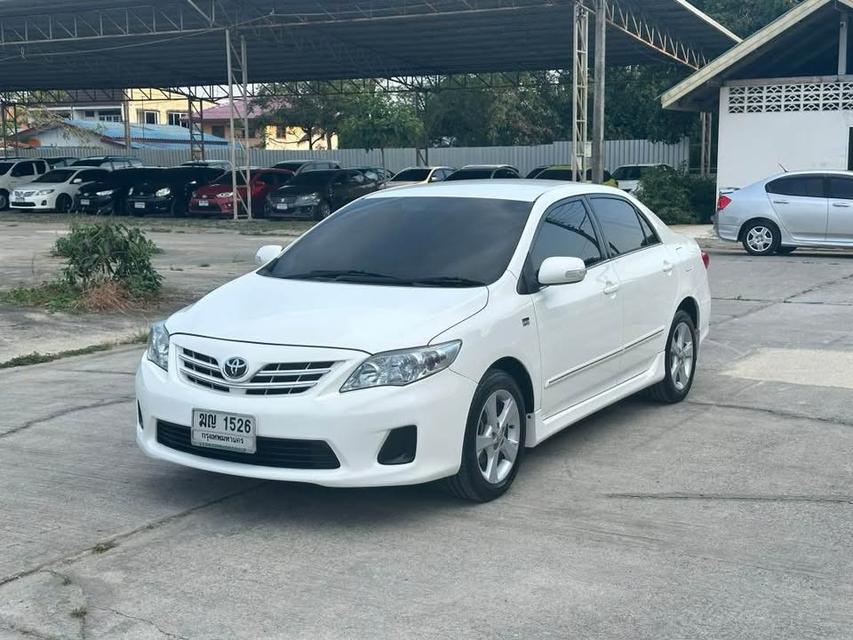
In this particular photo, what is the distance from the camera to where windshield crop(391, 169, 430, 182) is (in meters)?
32.4

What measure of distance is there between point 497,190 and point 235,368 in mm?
2368

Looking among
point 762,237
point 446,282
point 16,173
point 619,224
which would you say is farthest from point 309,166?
point 446,282

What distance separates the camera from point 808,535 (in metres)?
5.28

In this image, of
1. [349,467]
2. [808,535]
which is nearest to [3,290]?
[349,467]

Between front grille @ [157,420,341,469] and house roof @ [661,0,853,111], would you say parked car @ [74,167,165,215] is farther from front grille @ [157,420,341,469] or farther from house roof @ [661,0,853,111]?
front grille @ [157,420,341,469]

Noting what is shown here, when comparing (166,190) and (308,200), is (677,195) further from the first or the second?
(166,190)

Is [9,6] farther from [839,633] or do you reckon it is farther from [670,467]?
[839,633]

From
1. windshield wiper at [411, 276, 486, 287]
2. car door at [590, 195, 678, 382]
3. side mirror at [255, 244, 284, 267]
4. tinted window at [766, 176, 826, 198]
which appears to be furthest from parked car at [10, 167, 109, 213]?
windshield wiper at [411, 276, 486, 287]

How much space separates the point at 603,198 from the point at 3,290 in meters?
9.80

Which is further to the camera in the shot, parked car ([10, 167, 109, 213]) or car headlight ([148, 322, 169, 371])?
parked car ([10, 167, 109, 213])

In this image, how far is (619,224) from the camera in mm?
7590

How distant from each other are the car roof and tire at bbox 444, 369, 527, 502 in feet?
4.77

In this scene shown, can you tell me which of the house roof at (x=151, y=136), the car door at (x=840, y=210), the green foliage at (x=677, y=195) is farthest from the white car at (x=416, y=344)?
the house roof at (x=151, y=136)

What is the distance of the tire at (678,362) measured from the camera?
788 centimetres
